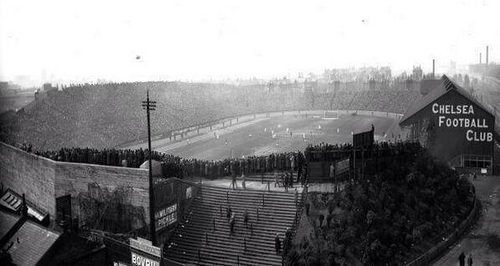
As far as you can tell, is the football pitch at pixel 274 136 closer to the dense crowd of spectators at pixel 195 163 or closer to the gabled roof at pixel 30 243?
the dense crowd of spectators at pixel 195 163

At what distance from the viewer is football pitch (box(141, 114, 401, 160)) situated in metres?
44.6

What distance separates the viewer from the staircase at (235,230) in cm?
2286

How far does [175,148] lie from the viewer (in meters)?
46.4

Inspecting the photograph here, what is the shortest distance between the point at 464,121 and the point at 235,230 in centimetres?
2367

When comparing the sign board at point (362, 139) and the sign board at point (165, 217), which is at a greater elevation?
the sign board at point (362, 139)

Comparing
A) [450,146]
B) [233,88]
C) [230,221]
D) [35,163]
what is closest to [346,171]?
[230,221]

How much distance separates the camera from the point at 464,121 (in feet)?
127

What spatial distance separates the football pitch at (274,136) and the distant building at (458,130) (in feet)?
20.5

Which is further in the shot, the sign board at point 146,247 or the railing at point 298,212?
the railing at point 298,212

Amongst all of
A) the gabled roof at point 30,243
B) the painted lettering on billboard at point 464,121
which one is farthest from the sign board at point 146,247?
the painted lettering on billboard at point 464,121

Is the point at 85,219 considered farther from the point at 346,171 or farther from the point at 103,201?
the point at 346,171

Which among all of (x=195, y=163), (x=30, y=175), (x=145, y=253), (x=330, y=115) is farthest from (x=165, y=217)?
(x=330, y=115)

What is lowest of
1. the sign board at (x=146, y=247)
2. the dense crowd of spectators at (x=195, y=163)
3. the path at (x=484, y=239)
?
the path at (x=484, y=239)

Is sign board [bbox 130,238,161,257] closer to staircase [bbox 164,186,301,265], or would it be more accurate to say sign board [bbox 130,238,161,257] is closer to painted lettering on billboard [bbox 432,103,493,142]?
staircase [bbox 164,186,301,265]
